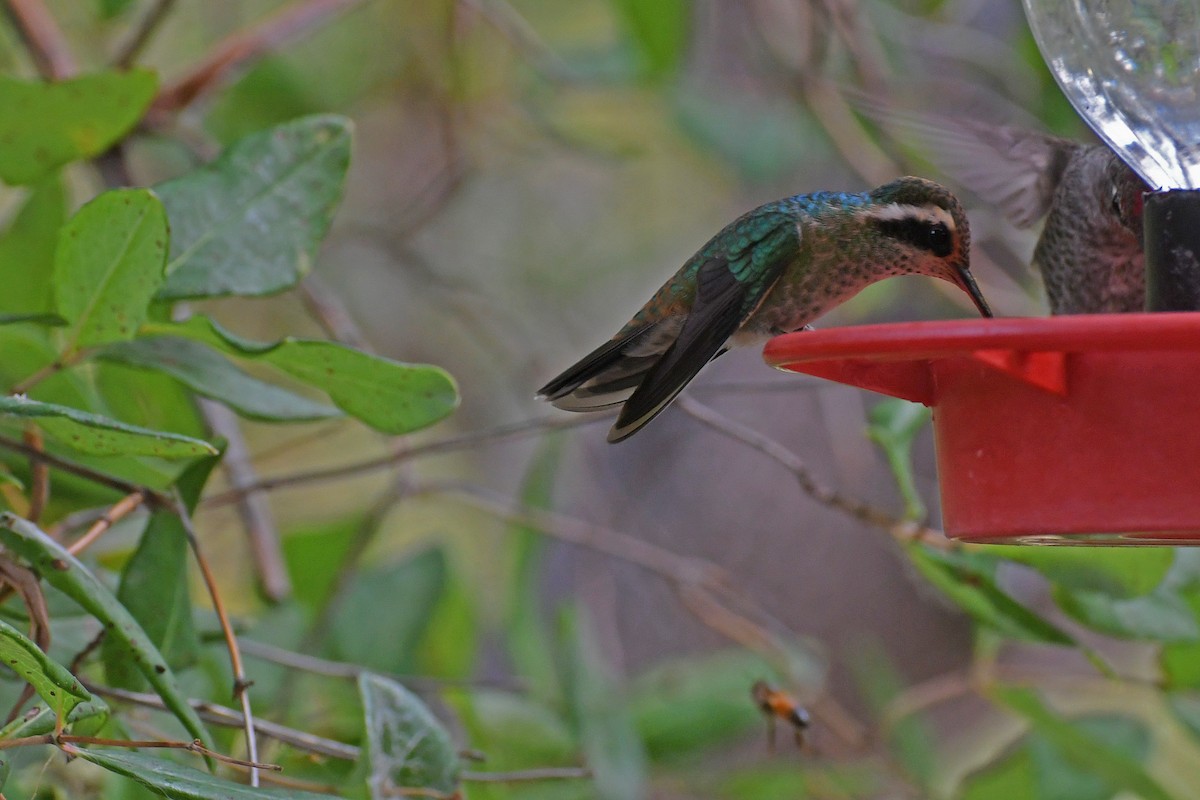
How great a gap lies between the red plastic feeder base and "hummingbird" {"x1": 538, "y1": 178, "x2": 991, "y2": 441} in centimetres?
32

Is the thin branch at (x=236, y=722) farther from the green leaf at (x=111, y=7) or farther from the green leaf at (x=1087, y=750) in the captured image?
the green leaf at (x=111, y=7)

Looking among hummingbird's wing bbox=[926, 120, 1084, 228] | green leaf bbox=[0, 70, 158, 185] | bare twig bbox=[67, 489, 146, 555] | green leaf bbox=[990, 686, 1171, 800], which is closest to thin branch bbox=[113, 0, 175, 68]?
green leaf bbox=[0, 70, 158, 185]

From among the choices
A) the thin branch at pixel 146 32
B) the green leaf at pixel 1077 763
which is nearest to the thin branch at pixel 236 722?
the green leaf at pixel 1077 763

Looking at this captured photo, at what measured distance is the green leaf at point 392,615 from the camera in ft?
6.71

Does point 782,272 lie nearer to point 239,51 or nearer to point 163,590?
point 163,590

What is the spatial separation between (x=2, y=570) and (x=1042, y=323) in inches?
34.5

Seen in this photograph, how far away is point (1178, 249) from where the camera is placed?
1.30 m

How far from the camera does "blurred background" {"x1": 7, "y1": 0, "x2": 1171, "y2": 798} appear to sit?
94.0 inches

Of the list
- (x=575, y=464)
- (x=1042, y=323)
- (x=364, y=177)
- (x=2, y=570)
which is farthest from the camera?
(x=364, y=177)

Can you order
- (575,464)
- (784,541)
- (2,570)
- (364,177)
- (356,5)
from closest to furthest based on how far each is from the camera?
(2,570) < (356,5) < (575,464) < (364,177) < (784,541)

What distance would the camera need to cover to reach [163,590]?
131cm

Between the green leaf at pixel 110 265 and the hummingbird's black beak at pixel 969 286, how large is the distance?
887 mm

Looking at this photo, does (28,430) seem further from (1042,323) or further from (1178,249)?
(1178,249)

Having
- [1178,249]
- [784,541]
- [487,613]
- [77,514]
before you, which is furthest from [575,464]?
[1178,249]
